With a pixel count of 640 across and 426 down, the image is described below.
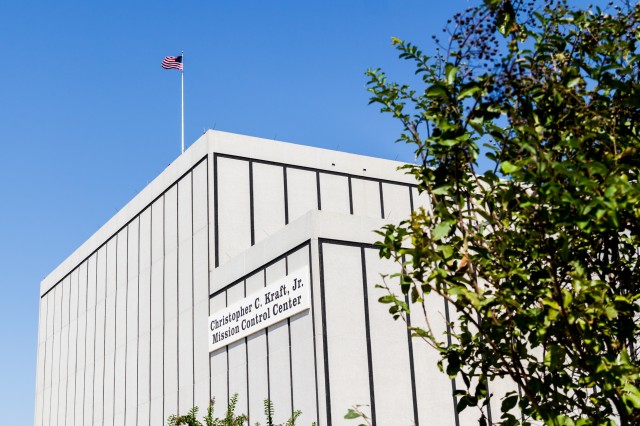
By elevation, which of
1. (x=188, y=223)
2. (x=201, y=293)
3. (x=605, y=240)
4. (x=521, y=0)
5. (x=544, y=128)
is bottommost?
(x=605, y=240)

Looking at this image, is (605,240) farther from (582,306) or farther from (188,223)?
(188,223)

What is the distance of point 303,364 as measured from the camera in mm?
30656

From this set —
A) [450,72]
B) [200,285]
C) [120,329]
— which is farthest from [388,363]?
[450,72]

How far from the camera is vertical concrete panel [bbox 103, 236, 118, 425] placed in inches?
1828

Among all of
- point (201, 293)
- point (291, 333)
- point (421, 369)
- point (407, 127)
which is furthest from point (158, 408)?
point (407, 127)

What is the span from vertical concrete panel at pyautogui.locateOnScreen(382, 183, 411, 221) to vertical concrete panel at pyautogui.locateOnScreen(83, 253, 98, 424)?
59.4ft

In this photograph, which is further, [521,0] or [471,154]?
[521,0]

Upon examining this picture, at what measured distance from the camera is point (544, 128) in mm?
8109

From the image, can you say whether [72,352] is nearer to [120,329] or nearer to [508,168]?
[120,329]

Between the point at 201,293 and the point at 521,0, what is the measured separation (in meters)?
30.7

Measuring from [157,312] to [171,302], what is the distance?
5.80ft

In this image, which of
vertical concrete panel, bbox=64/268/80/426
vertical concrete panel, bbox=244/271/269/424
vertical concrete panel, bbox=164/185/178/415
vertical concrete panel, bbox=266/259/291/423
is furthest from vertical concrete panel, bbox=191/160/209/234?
vertical concrete panel, bbox=64/268/80/426

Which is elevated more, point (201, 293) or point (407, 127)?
point (201, 293)

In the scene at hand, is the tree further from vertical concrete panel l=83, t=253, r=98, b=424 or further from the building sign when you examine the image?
vertical concrete panel l=83, t=253, r=98, b=424
